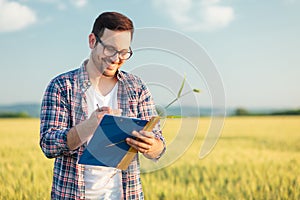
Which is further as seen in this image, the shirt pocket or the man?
the shirt pocket

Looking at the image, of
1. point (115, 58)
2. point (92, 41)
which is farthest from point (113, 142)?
point (92, 41)

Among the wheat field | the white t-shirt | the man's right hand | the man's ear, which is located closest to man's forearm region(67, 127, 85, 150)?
the man's right hand

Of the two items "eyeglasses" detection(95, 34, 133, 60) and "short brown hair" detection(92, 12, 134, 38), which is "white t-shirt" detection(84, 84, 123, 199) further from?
"short brown hair" detection(92, 12, 134, 38)

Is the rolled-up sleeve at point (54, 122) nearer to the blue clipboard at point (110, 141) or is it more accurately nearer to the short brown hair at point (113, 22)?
the blue clipboard at point (110, 141)

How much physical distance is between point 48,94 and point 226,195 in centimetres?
259

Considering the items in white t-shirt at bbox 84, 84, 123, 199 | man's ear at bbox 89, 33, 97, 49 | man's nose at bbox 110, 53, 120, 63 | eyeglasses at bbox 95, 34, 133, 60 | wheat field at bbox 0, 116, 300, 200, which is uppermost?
man's ear at bbox 89, 33, 97, 49

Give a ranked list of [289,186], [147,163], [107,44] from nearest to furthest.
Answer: [107,44], [147,163], [289,186]

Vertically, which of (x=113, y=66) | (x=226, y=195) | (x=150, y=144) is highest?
(x=113, y=66)

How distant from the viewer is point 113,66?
2.38 metres

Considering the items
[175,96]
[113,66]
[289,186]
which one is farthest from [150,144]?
[289,186]

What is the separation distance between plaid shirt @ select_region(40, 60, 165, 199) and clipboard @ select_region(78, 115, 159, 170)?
16 cm

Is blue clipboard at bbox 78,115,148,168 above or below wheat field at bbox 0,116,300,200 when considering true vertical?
above

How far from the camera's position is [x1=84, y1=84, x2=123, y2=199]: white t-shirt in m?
2.37

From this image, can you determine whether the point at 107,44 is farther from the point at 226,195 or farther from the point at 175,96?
the point at 226,195
